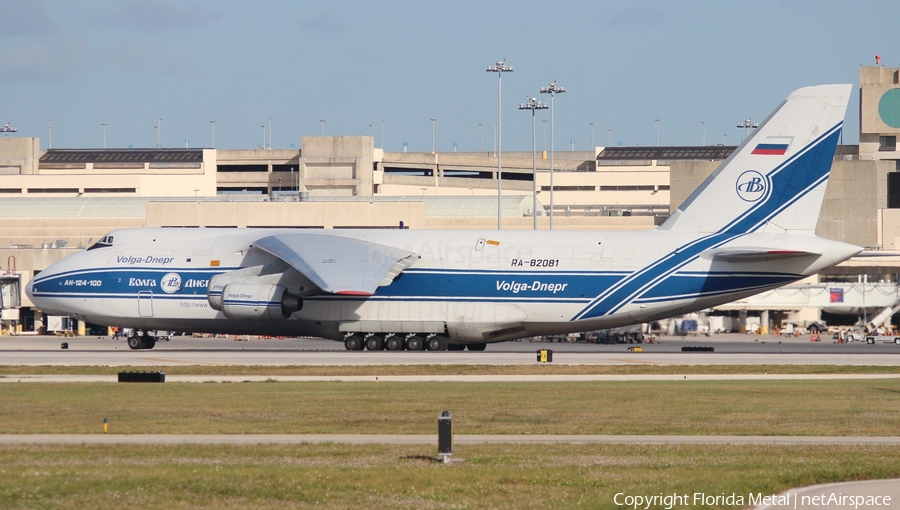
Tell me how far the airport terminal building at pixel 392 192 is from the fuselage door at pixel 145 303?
14205 mm

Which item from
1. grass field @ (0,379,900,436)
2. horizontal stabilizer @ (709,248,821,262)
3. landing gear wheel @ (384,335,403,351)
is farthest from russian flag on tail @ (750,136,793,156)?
landing gear wheel @ (384,335,403,351)

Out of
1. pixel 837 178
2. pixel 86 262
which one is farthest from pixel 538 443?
pixel 837 178

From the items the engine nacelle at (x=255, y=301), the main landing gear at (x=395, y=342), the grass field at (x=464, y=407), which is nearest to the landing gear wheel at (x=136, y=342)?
the engine nacelle at (x=255, y=301)

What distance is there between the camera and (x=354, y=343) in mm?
48000

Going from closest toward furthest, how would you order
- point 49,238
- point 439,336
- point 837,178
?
point 439,336, point 49,238, point 837,178

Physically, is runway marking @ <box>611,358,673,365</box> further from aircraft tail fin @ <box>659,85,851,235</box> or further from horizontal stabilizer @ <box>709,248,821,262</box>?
aircraft tail fin @ <box>659,85,851,235</box>

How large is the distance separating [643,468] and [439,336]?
3106 cm

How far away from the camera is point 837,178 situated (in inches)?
3939

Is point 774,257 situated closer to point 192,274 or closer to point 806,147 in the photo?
point 806,147

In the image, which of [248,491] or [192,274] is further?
[192,274]

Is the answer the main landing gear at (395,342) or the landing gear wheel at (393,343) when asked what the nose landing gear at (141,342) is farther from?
the landing gear wheel at (393,343)

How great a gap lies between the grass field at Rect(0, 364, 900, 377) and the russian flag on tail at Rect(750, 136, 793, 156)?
10.7 meters

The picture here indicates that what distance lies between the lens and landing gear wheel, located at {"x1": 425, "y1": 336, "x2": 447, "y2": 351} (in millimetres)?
47469

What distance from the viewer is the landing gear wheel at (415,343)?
47.6m
